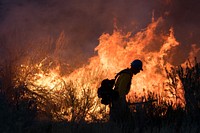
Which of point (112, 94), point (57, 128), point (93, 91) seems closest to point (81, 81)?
point (93, 91)

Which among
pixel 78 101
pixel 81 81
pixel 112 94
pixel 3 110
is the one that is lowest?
pixel 3 110

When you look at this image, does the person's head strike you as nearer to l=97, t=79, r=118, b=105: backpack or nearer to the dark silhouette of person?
the dark silhouette of person

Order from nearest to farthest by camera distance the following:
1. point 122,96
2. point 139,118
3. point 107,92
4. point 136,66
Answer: point 139,118
point 122,96
point 136,66
point 107,92

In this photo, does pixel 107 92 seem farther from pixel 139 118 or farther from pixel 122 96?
pixel 139 118

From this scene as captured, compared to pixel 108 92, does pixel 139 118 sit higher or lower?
lower

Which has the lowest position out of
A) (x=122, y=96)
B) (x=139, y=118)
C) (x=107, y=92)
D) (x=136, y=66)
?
(x=139, y=118)

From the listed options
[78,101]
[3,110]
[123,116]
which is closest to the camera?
[3,110]

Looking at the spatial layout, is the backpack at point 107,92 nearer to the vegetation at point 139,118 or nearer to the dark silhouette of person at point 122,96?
the dark silhouette of person at point 122,96

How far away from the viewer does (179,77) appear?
6.98 meters

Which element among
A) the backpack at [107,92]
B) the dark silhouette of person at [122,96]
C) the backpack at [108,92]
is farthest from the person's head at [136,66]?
the backpack at [107,92]

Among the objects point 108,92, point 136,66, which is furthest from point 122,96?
point 136,66

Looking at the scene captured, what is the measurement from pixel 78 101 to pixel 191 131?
1105cm

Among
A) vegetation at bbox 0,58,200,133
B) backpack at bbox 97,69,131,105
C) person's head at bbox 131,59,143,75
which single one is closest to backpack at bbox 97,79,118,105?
backpack at bbox 97,69,131,105

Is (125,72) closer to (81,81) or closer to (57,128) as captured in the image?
(57,128)
